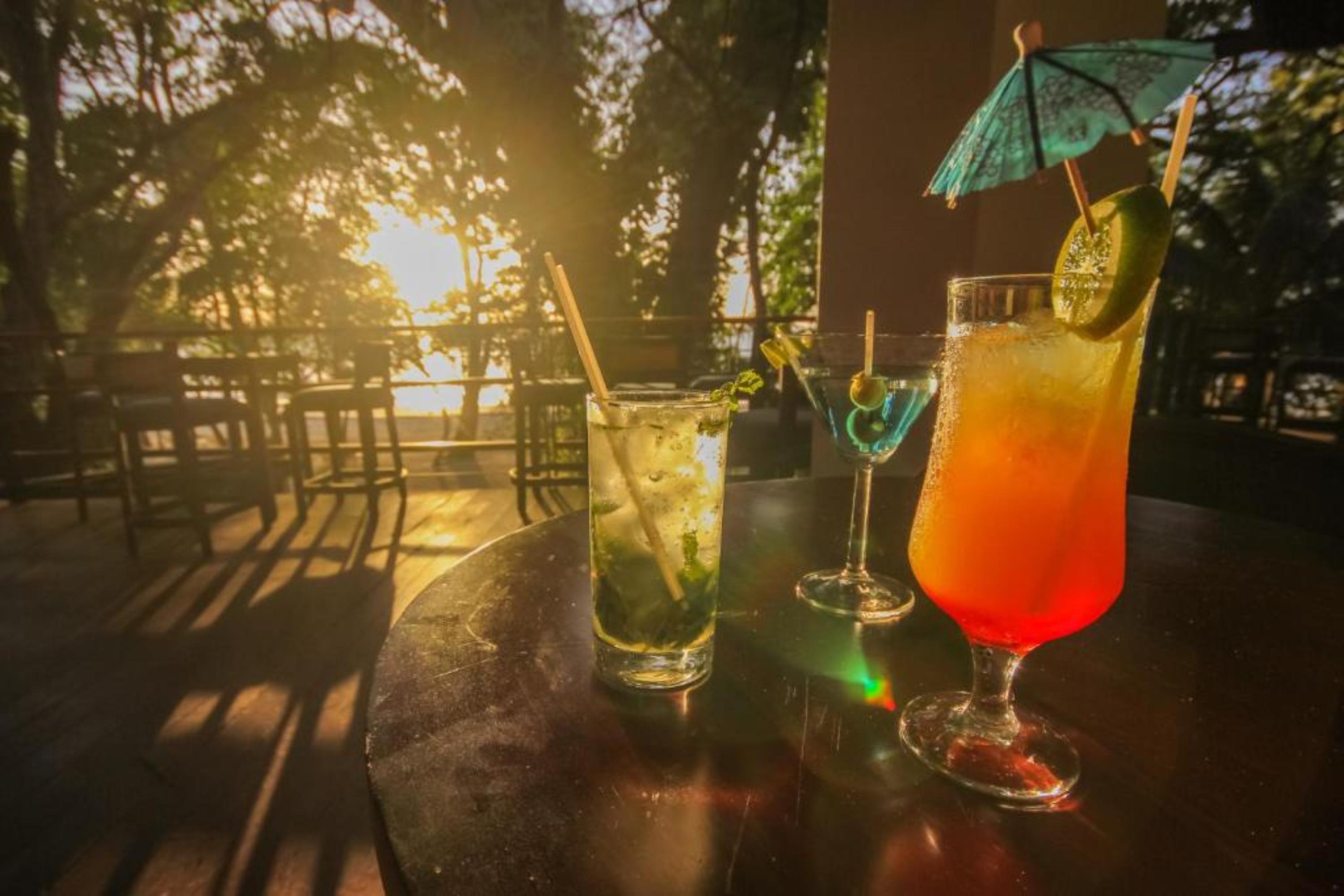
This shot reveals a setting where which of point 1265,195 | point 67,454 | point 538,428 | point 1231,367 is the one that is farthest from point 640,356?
point 1265,195

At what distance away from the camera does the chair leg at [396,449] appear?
4.34 metres

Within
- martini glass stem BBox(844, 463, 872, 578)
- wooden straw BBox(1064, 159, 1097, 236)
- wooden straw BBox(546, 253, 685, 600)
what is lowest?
martini glass stem BBox(844, 463, 872, 578)

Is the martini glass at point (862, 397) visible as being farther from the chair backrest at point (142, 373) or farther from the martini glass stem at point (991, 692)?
the chair backrest at point (142, 373)

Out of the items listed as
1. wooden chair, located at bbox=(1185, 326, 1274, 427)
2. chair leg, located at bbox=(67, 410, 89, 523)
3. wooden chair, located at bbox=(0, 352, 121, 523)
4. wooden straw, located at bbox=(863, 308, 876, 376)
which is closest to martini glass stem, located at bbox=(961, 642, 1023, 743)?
wooden straw, located at bbox=(863, 308, 876, 376)

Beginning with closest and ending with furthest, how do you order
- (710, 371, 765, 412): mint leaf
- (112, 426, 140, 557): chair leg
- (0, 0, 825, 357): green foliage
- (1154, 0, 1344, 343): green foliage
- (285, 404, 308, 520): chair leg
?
1. (710, 371, 765, 412): mint leaf
2. (112, 426, 140, 557): chair leg
3. (285, 404, 308, 520): chair leg
4. (0, 0, 825, 357): green foliage
5. (1154, 0, 1344, 343): green foliage

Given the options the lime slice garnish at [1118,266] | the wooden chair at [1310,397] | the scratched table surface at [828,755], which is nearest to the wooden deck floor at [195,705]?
the scratched table surface at [828,755]

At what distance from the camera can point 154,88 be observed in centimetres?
873

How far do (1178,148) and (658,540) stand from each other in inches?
21.7

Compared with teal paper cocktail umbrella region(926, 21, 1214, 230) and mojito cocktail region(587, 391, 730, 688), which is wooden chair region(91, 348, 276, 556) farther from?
teal paper cocktail umbrella region(926, 21, 1214, 230)

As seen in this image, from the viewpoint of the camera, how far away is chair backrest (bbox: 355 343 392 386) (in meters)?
4.15

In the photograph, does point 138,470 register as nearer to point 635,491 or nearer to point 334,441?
point 334,441

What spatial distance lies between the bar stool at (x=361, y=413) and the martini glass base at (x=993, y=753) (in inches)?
166

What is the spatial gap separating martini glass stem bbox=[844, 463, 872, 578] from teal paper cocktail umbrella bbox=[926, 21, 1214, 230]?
491 millimetres

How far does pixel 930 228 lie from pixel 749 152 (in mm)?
4976
